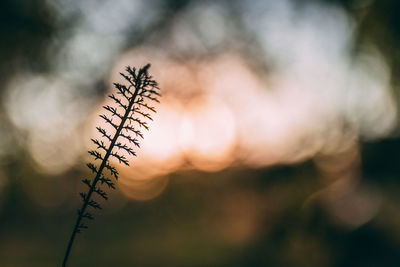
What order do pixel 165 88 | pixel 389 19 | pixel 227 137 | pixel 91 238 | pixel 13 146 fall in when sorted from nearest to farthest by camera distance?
pixel 389 19 < pixel 165 88 < pixel 13 146 < pixel 227 137 < pixel 91 238

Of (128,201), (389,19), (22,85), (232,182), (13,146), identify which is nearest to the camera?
(389,19)

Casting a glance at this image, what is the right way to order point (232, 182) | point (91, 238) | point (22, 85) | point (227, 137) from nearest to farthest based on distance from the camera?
point (22, 85) → point (227, 137) → point (232, 182) → point (91, 238)

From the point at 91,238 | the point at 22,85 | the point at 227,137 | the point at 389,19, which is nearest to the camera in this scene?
the point at 389,19

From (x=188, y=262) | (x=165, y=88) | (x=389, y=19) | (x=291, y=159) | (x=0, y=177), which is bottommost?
(x=188, y=262)

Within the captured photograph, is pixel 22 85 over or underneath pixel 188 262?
over

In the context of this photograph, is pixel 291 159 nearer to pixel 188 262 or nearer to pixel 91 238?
pixel 188 262

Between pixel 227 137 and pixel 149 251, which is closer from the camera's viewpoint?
pixel 227 137

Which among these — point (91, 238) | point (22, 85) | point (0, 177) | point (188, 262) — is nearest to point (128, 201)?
point (91, 238)

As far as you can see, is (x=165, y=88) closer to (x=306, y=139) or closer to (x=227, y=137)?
(x=227, y=137)

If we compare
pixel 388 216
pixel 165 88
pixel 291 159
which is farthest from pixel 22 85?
pixel 388 216

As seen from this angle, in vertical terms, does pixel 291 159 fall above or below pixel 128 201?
below
